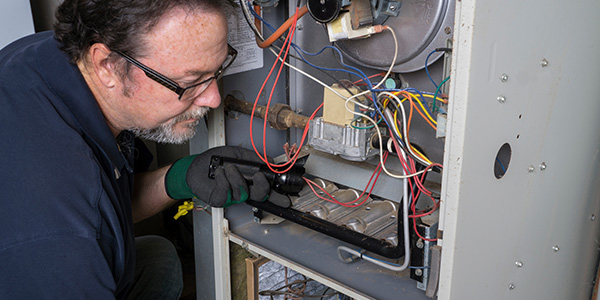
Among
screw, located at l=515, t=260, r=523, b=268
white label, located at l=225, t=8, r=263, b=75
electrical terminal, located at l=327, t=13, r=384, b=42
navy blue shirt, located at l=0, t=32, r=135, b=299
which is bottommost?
screw, located at l=515, t=260, r=523, b=268

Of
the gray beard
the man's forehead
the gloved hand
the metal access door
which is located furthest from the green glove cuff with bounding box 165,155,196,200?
the metal access door

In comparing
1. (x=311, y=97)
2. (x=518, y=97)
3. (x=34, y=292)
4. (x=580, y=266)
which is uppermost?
(x=518, y=97)

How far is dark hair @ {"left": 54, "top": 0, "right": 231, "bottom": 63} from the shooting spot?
96 centimetres

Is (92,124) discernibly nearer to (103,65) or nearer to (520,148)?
(103,65)

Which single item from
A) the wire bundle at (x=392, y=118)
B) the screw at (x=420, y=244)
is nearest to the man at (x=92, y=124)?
the wire bundle at (x=392, y=118)

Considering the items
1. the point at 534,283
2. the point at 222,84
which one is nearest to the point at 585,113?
the point at 534,283

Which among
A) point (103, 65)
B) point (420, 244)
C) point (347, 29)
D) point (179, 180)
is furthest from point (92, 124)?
point (420, 244)

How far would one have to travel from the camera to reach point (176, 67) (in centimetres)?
100

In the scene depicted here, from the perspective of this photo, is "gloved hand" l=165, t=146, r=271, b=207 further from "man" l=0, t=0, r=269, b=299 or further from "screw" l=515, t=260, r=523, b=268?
"screw" l=515, t=260, r=523, b=268

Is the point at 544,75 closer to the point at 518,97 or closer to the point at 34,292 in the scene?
the point at 518,97

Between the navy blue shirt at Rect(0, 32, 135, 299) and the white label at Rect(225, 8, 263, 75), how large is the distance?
1.29 ft

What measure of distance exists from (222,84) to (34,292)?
65cm

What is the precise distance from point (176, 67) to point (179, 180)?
0.41 m

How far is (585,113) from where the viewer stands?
1.07 meters
